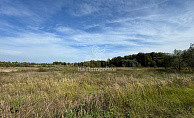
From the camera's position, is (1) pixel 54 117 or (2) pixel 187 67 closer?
(1) pixel 54 117

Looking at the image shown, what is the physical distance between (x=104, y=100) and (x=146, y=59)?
63179mm

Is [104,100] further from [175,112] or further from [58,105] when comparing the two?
[175,112]

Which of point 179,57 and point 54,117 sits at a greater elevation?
point 179,57

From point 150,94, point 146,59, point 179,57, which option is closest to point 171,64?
point 179,57

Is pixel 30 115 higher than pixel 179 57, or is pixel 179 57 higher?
pixel 179 57

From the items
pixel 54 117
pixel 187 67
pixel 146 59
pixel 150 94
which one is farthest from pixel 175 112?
pixel 146 59

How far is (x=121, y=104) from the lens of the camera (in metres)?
3.44

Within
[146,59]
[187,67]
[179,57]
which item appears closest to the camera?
[187,67]

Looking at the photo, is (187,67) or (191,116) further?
(187,67)

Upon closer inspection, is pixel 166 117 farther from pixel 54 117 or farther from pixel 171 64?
pixel 171 64

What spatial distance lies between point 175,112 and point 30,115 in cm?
413

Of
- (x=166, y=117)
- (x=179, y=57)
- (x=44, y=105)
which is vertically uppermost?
(x=179, y=57)

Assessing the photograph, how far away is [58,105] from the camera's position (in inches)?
125

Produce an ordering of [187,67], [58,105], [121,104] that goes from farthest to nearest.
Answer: [187,67]
[121,104]
[58,105]
